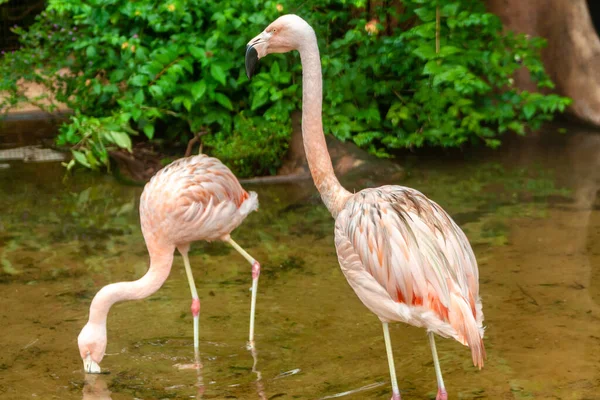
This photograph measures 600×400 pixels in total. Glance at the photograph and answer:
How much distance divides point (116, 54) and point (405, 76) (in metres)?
2.69

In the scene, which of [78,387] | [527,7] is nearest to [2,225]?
[78,387]

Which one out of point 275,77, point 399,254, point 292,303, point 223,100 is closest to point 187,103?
point 223,100

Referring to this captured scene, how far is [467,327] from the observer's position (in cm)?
318

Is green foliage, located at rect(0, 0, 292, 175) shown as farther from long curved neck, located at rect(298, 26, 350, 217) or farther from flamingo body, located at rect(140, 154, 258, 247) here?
long curved neck, located at rect(298, 26, 350, 217)

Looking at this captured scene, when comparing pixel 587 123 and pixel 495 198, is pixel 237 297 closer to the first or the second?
pixel 495 198

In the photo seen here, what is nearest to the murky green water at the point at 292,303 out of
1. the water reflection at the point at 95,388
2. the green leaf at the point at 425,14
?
the water reflection at the point at 95,388

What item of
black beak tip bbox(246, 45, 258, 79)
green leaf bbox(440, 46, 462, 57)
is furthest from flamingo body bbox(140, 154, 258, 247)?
green leaf bbox(440, 46, 462, 57)

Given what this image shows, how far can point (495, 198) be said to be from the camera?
6.68m

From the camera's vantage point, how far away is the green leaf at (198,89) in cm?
732

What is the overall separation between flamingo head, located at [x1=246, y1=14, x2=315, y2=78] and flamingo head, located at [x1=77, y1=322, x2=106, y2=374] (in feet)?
4.40

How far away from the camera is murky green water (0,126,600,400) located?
3869 mm

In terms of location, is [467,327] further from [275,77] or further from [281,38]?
[275,77]

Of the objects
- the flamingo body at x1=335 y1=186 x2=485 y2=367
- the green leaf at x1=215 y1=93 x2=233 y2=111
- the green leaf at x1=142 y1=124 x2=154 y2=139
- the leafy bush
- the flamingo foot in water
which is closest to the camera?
the flamingo body at x1=335 y1=186 x2=485 y2=367

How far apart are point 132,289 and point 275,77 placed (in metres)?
3.86
